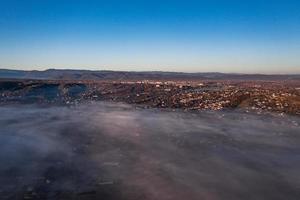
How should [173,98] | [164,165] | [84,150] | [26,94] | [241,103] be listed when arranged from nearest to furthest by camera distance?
[164,165] → [84,150] → [241,103] → [173,98] → [26,94]

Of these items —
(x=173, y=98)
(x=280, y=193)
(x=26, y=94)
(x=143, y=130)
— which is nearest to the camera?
(x=280, y=193)

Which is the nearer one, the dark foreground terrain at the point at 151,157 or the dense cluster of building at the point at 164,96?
the dark foreground terrain at the point at 151,157

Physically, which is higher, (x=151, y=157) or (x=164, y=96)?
(x=164, y=96)

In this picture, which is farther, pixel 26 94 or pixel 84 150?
pixel 26 94

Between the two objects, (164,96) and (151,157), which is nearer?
(151,157)

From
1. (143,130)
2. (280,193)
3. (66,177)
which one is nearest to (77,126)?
(143,130)

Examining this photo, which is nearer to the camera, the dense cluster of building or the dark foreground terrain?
the dark foreground terrain

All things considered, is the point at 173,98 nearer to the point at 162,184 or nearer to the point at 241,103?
the point at 241,103

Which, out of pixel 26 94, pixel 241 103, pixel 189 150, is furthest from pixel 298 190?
pixel 26 94
